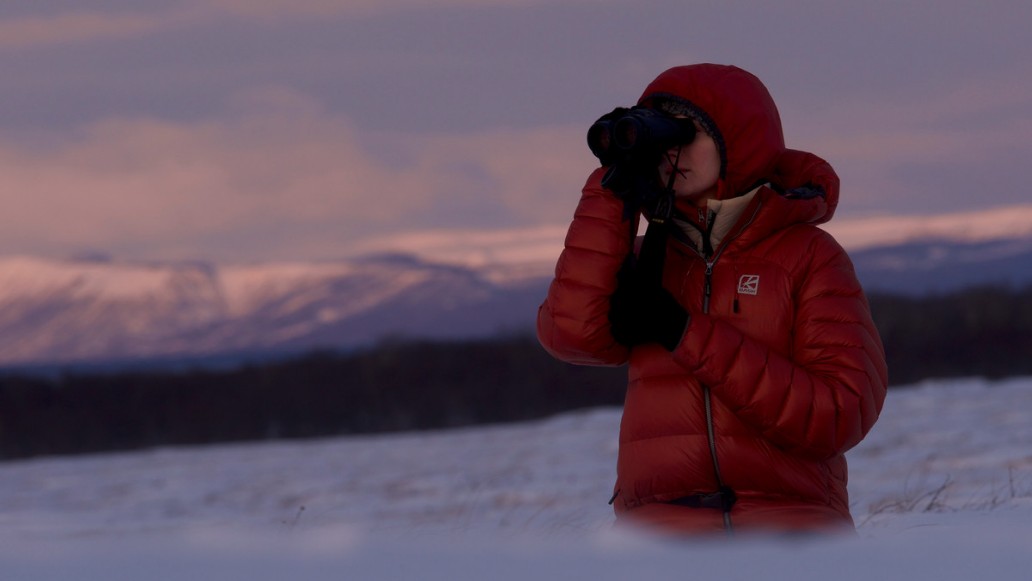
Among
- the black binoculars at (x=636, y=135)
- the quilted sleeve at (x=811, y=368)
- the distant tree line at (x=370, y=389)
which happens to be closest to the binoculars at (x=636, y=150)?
the black binoculars at (x=636, y=135)

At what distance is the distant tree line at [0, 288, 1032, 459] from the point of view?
13609 mm

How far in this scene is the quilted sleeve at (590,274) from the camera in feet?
8.51

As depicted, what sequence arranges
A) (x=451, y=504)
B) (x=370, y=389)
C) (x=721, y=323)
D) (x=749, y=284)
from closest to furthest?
(x=721, y=323), (x=749, y=284), (x=451, y=504), (x=370, y=389)

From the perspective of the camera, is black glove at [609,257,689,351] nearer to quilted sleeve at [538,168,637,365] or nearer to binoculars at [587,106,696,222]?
quilted sleeve at [538,168,637,365]

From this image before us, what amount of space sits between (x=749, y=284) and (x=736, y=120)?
1.15ft

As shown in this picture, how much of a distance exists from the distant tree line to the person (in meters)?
11.0

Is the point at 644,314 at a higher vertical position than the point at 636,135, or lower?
lower

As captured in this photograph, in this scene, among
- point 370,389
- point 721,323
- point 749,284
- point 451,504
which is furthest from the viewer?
point 370,389

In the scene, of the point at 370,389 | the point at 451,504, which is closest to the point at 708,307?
the point at 451,504

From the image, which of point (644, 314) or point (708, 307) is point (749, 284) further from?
point (644, 314)

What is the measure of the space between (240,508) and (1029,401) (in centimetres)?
626

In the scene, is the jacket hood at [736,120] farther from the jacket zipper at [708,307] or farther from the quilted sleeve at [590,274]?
the quilted sleeve at [590,274]

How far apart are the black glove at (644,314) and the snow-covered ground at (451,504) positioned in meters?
0.43

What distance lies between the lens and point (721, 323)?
8.23ft
